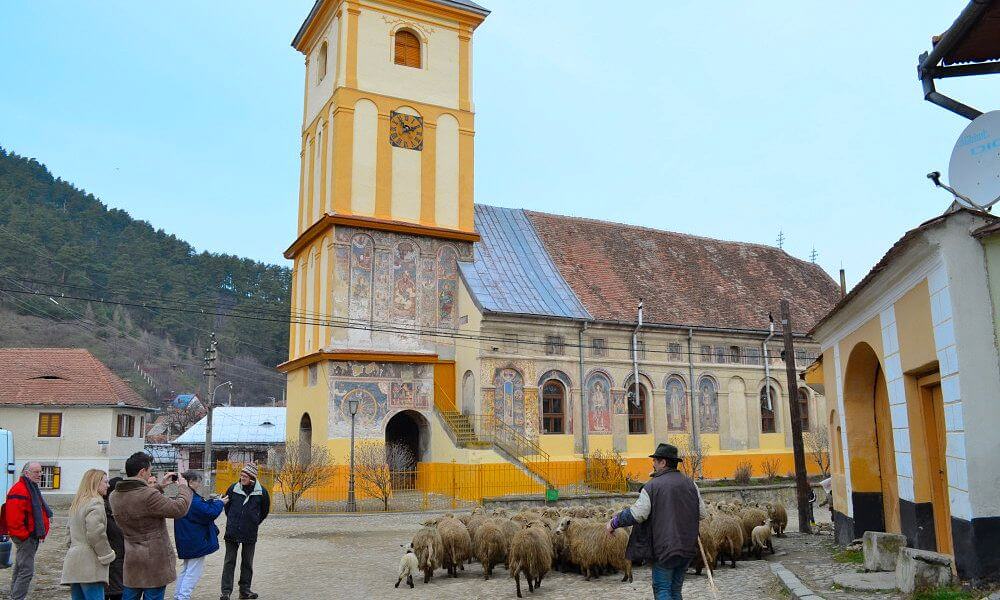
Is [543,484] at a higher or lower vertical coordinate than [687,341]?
lower

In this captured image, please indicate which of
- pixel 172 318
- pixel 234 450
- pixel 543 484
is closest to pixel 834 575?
pixel 543 484

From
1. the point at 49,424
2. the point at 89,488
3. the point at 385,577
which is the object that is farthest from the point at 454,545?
the point at 49,424

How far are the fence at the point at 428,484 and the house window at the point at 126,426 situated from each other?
50.6 feet

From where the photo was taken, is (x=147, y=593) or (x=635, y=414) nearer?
(x=147, y=593)

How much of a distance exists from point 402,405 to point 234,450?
30.3 metres

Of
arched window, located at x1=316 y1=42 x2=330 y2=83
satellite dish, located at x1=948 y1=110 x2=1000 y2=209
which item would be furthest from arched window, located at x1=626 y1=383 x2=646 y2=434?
satellite dish, located at x1=948 y1=110 x2=1000 y2=209

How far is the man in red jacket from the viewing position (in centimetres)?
965

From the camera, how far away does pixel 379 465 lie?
26.6 meters

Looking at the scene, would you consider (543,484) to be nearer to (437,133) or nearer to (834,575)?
(437,133)

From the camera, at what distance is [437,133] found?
32.8 meters

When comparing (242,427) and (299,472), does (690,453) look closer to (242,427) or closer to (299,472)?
(299,472)

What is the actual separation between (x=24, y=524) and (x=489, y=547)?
638 centimetres

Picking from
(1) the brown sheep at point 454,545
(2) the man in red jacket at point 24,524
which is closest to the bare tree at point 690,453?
(1) the brown sheep at point 454,545

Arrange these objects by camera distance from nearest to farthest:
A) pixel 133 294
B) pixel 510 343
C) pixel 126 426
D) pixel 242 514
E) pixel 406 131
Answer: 1. pixel 242 514
2. pixel 510 343
3. pixel 406 131
4. pixel 126 426
5. pixel 133 294
